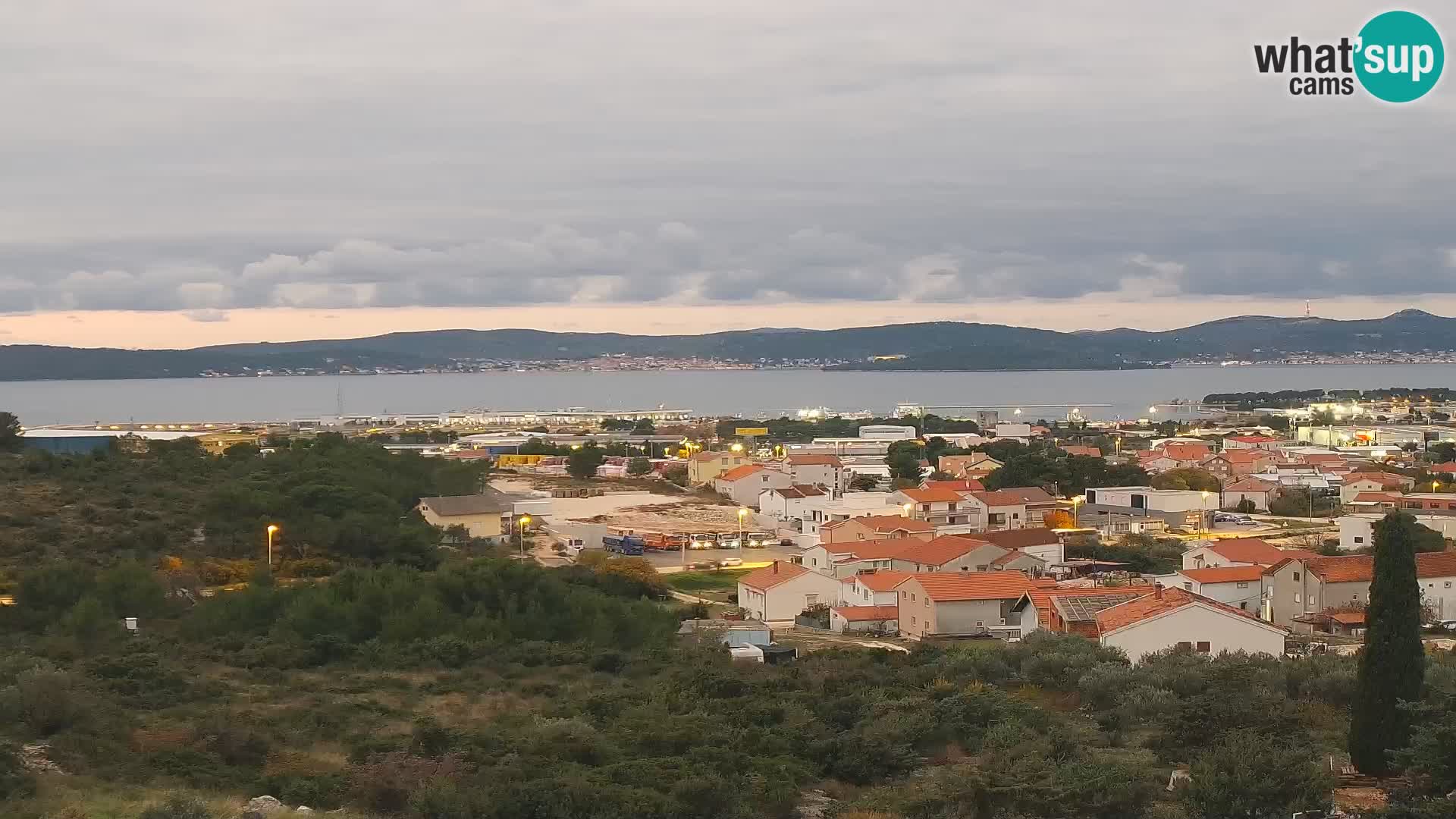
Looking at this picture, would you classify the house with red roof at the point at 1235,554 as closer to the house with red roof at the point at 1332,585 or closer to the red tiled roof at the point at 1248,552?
the red tiled roof at the point at 1248,552

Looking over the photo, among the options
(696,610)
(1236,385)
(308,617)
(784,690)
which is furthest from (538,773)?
(1236,385)

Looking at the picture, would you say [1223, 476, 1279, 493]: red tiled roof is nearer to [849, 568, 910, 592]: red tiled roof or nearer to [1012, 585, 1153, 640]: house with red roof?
[849, 568, 910, 592]: red tiled roof

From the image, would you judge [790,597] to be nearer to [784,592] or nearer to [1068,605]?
[784,592]

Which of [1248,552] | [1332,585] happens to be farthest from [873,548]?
[1332,585]

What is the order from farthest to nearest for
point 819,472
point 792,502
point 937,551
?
point 819,472, point 792,502, point 937,551

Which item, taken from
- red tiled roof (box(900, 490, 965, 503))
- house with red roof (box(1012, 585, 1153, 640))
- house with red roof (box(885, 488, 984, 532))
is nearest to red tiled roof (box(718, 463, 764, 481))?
red tiled roof (box(900, 490, 965, 503))
